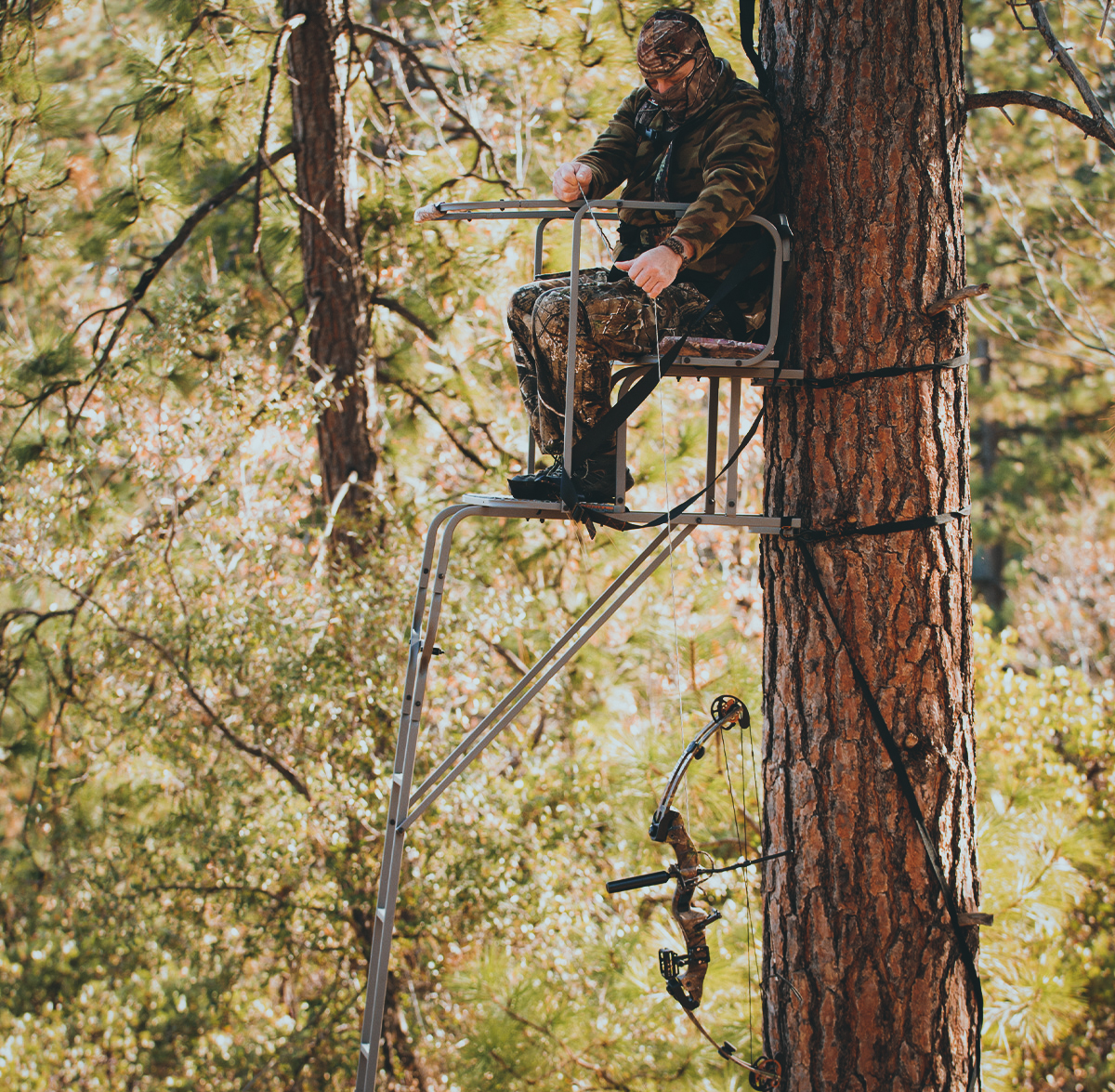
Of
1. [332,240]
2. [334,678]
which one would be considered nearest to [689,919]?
[334,678]

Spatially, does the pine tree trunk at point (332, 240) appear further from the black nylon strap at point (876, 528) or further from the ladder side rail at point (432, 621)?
the black nylon strap at point (876, 528)

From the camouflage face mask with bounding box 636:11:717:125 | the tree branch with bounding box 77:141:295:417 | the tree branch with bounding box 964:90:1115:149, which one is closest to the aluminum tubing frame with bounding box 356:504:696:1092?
the camouflage face mask with bounding box 636:11:717:125

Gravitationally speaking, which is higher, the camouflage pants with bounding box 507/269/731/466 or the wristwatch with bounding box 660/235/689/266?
the wristwatch with bounding box 660/235/689/266

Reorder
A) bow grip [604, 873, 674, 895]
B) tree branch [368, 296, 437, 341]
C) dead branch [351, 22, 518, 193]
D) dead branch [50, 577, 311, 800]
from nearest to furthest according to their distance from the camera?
1. bow grip [604, 873, 674, 895]
2. dead branch [50, 577, 311, 800]
3. dead branch [351, 22, 518, 193]
4. tree branch [368, 296, 437, 341]

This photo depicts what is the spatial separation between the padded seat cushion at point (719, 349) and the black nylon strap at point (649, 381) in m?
0.03

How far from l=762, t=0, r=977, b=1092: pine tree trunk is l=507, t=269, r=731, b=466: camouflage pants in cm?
32

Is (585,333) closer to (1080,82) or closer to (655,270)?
(655,270)

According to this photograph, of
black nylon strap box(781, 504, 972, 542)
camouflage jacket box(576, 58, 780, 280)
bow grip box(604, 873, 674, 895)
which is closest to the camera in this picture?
bow grip box(604, 873, 674, 895)

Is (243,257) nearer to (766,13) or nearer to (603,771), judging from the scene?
(603,771)

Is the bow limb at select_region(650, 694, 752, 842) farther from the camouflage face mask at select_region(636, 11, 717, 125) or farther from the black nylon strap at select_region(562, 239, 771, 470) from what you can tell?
the camouflage face mask at select_region(636, 11, 717, 125)

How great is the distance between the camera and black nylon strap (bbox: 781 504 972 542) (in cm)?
241

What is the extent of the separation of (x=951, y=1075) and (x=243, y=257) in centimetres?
529

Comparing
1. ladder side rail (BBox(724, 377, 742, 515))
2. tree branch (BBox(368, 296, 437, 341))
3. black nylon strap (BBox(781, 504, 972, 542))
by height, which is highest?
tree branch (BBox(368, 296, 437, 341))

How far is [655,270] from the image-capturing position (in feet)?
6.95
